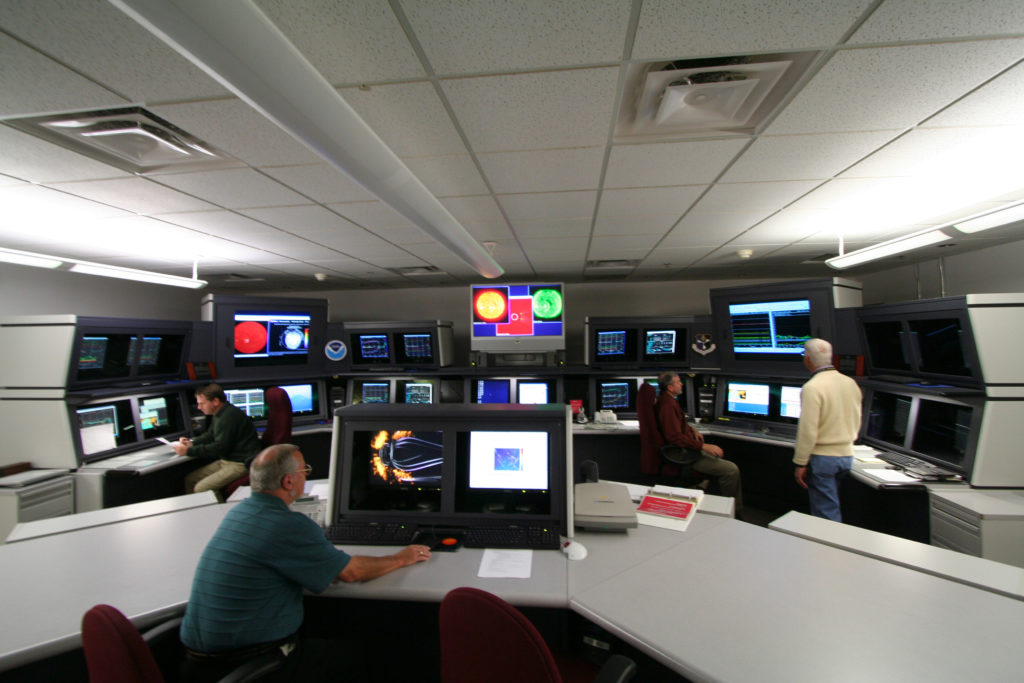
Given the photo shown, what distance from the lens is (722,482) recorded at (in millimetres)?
3297

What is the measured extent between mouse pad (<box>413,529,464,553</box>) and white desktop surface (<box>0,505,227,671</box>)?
2.63ft

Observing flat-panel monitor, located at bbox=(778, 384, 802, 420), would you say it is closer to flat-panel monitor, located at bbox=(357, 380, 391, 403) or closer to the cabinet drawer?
the cabinet drawer

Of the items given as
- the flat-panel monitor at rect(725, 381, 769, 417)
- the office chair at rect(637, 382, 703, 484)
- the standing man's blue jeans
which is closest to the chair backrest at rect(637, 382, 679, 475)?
the office chair at rect(637, 382, 703, 484)

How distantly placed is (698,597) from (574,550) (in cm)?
45

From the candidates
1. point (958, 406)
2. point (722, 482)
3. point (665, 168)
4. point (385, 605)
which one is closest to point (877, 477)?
point (958, 406)

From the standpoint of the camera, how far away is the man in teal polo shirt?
4.05 ft

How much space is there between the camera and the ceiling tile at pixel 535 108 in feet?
4.64

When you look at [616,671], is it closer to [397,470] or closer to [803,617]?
[803,617]

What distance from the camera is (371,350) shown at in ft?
15.4

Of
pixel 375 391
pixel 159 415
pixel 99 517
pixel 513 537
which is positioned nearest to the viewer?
pixel 513 537

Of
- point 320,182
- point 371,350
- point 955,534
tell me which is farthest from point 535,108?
point 371,350

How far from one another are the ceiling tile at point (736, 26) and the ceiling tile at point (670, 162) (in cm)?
58

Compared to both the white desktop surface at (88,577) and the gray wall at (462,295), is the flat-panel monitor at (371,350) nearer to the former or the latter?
the gray wall at (462,295)

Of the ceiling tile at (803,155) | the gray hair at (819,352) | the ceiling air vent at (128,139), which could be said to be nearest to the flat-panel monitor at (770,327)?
the gray hair at (819,352)
